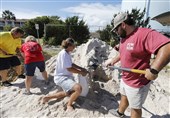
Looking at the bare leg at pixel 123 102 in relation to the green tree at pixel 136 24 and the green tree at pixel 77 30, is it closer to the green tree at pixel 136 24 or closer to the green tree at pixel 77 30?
the green tree at pixel 136 24

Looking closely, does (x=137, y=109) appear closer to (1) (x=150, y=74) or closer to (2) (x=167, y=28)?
(1) (x=150, y=74)

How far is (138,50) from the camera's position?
3650 mm

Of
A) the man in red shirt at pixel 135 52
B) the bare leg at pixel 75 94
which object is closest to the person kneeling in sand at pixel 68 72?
the bare leg at pixel 75 94

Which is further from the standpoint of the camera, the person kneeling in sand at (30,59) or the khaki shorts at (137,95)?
the person kneeling in sand at (30,59)

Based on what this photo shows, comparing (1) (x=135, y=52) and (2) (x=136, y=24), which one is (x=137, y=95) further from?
(2) (x=136, y=24)

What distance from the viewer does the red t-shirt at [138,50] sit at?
3447mm

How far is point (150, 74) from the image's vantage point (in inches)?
128

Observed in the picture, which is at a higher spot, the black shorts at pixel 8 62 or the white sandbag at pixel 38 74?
the black shorts at pixel 8 62

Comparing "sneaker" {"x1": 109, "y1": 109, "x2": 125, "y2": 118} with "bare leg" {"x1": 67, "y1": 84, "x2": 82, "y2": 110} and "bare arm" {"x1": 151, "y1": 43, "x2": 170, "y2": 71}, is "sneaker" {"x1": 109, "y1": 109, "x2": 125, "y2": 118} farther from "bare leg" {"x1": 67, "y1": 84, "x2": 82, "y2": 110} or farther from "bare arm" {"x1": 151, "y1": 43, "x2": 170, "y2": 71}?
"bare arm" {"x1": 151, "y1": 43, "x2": 170, "y2": 71}

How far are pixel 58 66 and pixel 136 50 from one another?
1.81 m

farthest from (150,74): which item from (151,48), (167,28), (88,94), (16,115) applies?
(167,28)

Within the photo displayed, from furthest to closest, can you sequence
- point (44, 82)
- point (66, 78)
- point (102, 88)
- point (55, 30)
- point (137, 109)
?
point (55, 30) < point (44, 82) < point (102, 88) < point (66, 78) < point (137, 109)

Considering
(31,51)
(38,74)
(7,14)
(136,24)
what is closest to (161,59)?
(31,51)

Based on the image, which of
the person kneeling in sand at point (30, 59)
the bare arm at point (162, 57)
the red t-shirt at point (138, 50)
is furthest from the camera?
the person kneeling in sand at point (30, 59)
